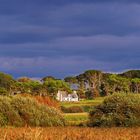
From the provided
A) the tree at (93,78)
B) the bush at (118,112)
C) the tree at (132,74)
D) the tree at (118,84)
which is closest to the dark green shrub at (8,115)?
the bush at (118,112)

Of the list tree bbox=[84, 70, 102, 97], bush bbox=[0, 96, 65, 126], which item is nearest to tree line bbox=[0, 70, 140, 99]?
tree bbox=[84, 70, 102, 97]

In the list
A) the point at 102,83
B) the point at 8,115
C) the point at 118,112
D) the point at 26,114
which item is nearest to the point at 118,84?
the point at 102,83

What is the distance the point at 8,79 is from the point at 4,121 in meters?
82.8

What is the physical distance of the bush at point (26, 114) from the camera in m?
26.6

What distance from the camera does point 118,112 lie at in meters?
26.9

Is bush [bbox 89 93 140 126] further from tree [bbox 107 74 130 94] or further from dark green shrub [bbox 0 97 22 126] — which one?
tree [bbox 107 74 130 94]

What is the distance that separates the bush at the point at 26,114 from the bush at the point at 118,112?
2.01 m

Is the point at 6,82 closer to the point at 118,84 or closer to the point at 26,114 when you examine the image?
the point at 118,84

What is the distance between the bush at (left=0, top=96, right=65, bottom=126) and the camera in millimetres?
26578

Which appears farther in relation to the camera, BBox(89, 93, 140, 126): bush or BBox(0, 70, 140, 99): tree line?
BBox(0, 70, 140, 99): tree line

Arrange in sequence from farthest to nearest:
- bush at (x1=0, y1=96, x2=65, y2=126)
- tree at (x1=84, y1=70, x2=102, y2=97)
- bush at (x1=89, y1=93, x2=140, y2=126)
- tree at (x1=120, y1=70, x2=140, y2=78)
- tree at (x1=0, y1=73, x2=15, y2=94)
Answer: tree at (x1=120, y1=70, x2=140, y2=78), tree at (x1=84, y1=70, x2=102, y2=97), tree at (x1=0, y1=73, x2=15, y2=94), bush at (x1=0, y1=96, x2=65, y2=126), bush at (x1=89, y1=93, x2=140, y2=126)

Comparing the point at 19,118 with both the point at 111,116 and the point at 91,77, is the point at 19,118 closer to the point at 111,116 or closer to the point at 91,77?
the point at 111,116

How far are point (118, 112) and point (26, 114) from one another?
5101 mm

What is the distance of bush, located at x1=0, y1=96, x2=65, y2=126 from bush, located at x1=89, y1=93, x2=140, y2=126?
201cm
